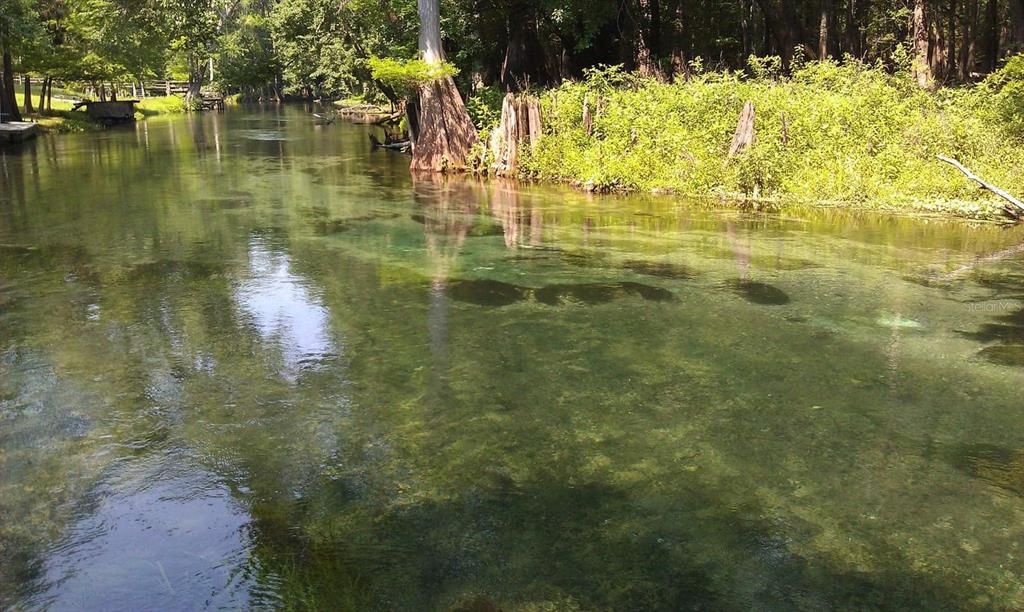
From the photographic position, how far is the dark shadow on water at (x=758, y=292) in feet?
27.3

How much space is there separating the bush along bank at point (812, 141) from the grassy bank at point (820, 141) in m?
0.02

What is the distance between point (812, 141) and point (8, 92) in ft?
116

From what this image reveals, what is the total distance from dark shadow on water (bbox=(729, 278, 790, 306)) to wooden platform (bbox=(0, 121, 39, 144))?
29.6 metres

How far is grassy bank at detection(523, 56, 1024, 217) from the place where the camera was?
13.5 metres

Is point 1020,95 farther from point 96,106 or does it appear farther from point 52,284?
point 96,106

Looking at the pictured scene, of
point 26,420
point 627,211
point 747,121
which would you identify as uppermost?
point 747,121

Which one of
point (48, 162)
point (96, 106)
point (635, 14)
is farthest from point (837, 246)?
point (96, 106)

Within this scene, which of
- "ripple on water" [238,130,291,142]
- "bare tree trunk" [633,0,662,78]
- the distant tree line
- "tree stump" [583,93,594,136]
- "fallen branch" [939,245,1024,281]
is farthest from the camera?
"ripple on water" [238,130,291,142]

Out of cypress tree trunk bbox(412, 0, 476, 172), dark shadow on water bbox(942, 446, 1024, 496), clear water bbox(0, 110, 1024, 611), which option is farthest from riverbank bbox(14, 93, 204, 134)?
dark shadow on water bbox(942, 446, 1024, 496)

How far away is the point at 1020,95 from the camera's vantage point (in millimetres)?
14328

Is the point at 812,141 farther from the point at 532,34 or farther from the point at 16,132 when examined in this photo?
the point at 16,132

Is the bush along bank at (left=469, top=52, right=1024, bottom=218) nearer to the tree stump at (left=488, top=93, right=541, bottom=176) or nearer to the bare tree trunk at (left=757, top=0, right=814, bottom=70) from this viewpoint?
the tree stump at (left=488, top=93, right=541, bottom=176)

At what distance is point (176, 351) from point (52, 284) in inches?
127

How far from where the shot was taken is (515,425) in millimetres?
5453
